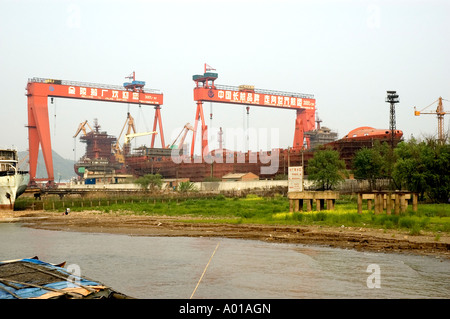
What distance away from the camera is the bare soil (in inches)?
882

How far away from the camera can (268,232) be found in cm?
2864

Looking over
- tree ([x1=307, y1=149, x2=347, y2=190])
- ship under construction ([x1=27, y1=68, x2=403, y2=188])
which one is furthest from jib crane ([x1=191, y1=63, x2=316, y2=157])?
tree ([x1=307, y1=149, x2=347, y2=190])

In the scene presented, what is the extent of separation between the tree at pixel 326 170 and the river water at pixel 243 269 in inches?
1447

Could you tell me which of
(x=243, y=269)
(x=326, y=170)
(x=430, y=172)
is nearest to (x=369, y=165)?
(x=326, y=170)

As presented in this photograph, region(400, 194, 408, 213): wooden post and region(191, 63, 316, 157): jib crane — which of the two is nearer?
region(400, 194, 408, 213): wooden post

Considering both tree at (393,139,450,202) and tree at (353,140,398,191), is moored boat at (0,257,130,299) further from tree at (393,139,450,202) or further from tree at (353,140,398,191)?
tree at (353,140,398,191)

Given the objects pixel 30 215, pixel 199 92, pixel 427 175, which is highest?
pixel 199 92

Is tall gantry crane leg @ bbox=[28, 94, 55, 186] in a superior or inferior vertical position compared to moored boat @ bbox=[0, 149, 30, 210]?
superior

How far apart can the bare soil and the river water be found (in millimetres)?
1143

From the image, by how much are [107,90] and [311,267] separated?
283 ft

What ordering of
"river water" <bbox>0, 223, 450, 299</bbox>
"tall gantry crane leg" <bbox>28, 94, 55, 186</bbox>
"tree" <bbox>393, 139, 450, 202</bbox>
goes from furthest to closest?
"tall gantry crane leg" <bbox>28, 94, 55, 186</bbox> < "tree" <bbox>393, 139, 450, 202</bbox> < "river water" <bbox>0, 223, 450, 299</bbox>

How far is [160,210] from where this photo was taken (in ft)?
153
